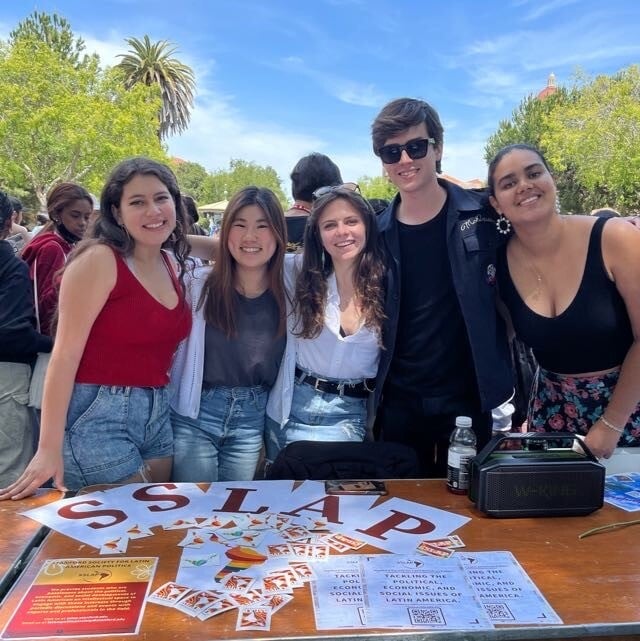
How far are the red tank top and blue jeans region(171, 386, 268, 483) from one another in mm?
281

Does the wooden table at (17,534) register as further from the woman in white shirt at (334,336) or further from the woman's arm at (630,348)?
the woman's arm at (630,348)

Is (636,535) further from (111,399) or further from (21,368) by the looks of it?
(21,368)

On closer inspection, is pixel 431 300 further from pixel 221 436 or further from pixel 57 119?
pixel 57 119

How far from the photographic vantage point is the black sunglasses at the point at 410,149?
256 cm

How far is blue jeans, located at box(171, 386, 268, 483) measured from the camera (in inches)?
96.2

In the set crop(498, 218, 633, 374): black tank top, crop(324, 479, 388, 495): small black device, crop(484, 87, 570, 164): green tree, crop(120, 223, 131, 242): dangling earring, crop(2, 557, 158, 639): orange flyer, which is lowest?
crop(2, 557, 158, 639): orange flyer

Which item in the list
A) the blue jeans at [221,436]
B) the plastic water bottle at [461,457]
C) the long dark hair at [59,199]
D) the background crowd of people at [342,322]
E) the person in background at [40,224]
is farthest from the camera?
the person in background at [40,224]

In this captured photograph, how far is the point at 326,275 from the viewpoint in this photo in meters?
2.68

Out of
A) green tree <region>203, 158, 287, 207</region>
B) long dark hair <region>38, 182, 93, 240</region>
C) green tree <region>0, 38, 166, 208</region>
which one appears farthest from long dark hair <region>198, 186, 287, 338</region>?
green tree <region>203, 158, 287, 207</region>

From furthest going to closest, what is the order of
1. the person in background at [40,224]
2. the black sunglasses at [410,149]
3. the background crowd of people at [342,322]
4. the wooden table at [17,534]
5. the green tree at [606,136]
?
the green tree at [606,136]
the person in background at [40,224]
the black sunglasses at [410,149]
the background crowd of people at [342,322]
the wooden table at [17,534]

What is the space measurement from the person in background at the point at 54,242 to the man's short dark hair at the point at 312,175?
1.53 metres

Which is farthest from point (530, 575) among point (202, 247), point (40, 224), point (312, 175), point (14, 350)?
point (40, 224)

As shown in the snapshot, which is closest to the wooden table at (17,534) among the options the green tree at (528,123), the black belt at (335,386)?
the black belt at (335,386)

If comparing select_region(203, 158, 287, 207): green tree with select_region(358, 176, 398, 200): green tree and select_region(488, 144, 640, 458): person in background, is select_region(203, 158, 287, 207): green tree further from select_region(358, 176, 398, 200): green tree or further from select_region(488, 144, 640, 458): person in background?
select_region(488, 144, 640, 458): person in background
